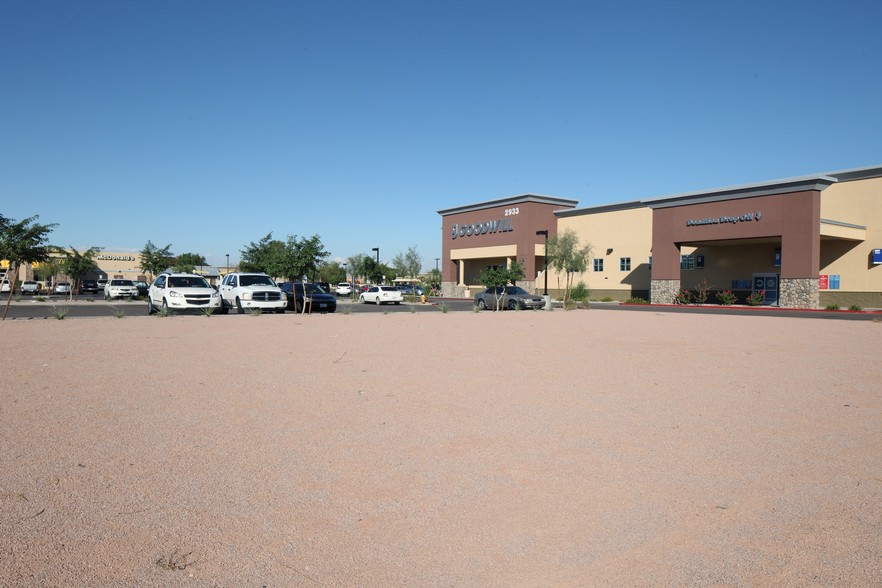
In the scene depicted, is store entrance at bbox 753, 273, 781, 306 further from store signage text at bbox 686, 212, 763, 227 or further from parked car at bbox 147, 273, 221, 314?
parked car at bbox 147, 273, 221, 314

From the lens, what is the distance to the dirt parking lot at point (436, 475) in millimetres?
3518

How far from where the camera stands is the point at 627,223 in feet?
163

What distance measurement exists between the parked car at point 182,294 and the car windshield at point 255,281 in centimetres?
141

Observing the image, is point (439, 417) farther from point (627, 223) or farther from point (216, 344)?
point (627, 223)

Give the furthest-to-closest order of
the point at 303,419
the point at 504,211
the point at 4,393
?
the point at 504,211
the point at 4,393
the point at 303,419

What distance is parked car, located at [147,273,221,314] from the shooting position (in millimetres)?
23578

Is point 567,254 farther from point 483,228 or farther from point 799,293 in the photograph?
point 799,293

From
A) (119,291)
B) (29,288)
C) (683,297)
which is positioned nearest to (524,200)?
(683,297)

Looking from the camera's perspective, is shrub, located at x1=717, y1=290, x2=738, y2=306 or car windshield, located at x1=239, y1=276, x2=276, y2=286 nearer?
car windshield, located at x1=239, y1=276, x2=276, y2=286

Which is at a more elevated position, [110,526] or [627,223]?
[627,223]

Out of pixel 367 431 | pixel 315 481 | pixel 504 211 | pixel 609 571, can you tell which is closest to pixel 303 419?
pixel 367 431

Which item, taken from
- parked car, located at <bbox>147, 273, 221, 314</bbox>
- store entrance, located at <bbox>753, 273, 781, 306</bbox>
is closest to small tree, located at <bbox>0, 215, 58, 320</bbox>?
parked car, located at <bbox>147, 273, 221, 314</bbox>

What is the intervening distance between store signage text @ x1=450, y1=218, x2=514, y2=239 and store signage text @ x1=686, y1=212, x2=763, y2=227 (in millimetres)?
20817

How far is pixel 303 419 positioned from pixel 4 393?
13.5 feet
